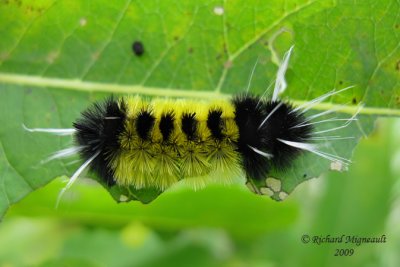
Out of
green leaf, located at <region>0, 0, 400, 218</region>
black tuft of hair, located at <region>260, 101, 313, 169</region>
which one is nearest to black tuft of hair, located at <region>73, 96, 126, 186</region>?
green leaf, located at <region>0, 0, 400, 218</region>

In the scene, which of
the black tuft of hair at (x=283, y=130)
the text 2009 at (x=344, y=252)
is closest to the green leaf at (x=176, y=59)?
the black tuft of hair at (x=283, y=130)

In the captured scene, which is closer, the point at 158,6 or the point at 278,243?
the point at 158,6

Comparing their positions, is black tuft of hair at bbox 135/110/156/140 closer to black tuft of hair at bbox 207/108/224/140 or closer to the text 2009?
black tuft of hair at bbox 207/108/224/140

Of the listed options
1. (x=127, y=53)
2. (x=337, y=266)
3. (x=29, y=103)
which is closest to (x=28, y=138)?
(x=29, y=103)

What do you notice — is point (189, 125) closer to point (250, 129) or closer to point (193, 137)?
point (193, 137)

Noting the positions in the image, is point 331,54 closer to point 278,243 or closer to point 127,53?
point 127,53

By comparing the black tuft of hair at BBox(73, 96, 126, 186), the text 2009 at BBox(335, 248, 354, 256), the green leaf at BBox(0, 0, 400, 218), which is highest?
the green leaf at BBox(0, 0, 400, 218)
